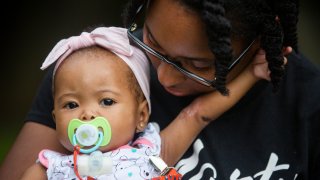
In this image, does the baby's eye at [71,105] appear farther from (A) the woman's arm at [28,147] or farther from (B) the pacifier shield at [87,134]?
(A) the woman's arm at [28,147]

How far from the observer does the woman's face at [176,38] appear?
1.79 metres

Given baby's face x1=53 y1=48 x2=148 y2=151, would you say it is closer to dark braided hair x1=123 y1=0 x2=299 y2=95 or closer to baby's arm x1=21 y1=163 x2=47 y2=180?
baby's arm x1=21 y1=163 x2=47 y2=180

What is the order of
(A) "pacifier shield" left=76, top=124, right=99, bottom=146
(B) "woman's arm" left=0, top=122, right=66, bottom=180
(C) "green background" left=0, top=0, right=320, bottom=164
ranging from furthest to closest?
(C) "green background" left=0, top=0, right=320, bottom=164
(B) "woman's arm" left=0, top=122, right=66, bottom=180
(A) "pacifier shield" left=76, top=124, right=99, bottom=146

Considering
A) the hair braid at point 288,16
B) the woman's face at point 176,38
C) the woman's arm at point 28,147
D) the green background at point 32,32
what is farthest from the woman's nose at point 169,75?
the green background at point 32,32

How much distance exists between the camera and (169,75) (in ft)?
6.50

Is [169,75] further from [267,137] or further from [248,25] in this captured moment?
[267,137]

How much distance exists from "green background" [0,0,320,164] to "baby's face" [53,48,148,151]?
279 centimetres

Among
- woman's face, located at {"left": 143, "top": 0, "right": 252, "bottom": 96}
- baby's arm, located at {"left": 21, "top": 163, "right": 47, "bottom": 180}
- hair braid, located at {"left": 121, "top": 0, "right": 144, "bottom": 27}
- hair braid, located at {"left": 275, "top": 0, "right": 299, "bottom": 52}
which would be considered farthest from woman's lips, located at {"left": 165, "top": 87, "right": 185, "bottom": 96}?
baby's arm, located at {"left": 21, "top": 163, "right": 47, "bottom": 180}

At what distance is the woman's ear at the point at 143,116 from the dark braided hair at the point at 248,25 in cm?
38

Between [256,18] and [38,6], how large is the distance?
3.44 m

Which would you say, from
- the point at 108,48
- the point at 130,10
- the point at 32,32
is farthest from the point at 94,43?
the point at 32,32

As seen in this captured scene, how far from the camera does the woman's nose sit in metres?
1.97

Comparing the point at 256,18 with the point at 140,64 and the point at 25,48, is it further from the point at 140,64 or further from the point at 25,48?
the point at 25,48

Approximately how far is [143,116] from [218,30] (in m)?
0.59
